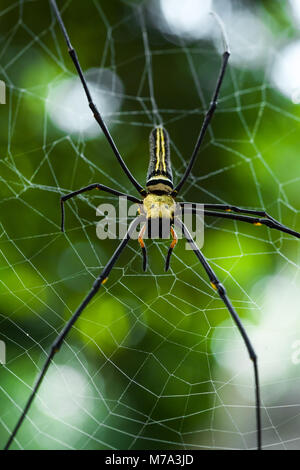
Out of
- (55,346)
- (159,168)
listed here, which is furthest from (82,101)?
(55,346)

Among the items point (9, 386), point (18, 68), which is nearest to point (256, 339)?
point (9, 386)

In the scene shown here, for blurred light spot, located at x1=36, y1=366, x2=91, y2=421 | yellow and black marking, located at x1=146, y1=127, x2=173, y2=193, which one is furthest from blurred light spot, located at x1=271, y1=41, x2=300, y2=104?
blurred light spot, located at x1=36, y1=366, x2=91, y2=421
